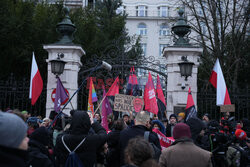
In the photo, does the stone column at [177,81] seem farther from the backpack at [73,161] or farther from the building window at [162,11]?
the building window at [162,11]

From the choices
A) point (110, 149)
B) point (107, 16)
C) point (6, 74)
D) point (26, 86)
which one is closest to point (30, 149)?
point (110, 149)

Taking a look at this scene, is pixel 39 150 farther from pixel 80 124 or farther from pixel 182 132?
pixel 182 132

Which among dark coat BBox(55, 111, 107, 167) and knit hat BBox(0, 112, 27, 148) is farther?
dark coat BBox(55, 111, 107, 167)

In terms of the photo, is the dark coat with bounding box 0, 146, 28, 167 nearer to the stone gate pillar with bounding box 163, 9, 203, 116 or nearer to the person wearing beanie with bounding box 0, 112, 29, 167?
the person wearing beanie with bounding box 0, 112, 29, 167

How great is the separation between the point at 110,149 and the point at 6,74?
10458mm

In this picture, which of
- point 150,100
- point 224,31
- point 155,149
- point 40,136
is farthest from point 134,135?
point 224,31

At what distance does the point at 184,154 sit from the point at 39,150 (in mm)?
1826

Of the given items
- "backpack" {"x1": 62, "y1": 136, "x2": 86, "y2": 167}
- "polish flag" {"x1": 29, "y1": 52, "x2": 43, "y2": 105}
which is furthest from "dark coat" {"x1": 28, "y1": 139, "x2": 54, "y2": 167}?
"polish flag" {"x1": 29, "y1": 52, "x2": 43, "y2": 105}

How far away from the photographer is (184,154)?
363cm

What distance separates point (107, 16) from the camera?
18391 mm

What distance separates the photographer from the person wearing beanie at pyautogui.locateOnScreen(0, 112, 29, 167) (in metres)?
1.72

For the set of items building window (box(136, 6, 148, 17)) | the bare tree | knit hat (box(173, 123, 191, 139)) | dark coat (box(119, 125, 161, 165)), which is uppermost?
building window (box(136, 6, 148, 17))

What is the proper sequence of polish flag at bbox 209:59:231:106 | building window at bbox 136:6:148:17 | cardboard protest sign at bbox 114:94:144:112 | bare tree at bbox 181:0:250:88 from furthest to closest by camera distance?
building window at bbox 136:6:148:17 → bare tree at bbox 181:0:250:88 → polish flag at bbox 209:59:231:106 → cardboard protest sign at bbox 114:94:144:112

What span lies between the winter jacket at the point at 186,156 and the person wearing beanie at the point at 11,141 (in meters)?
2.26
